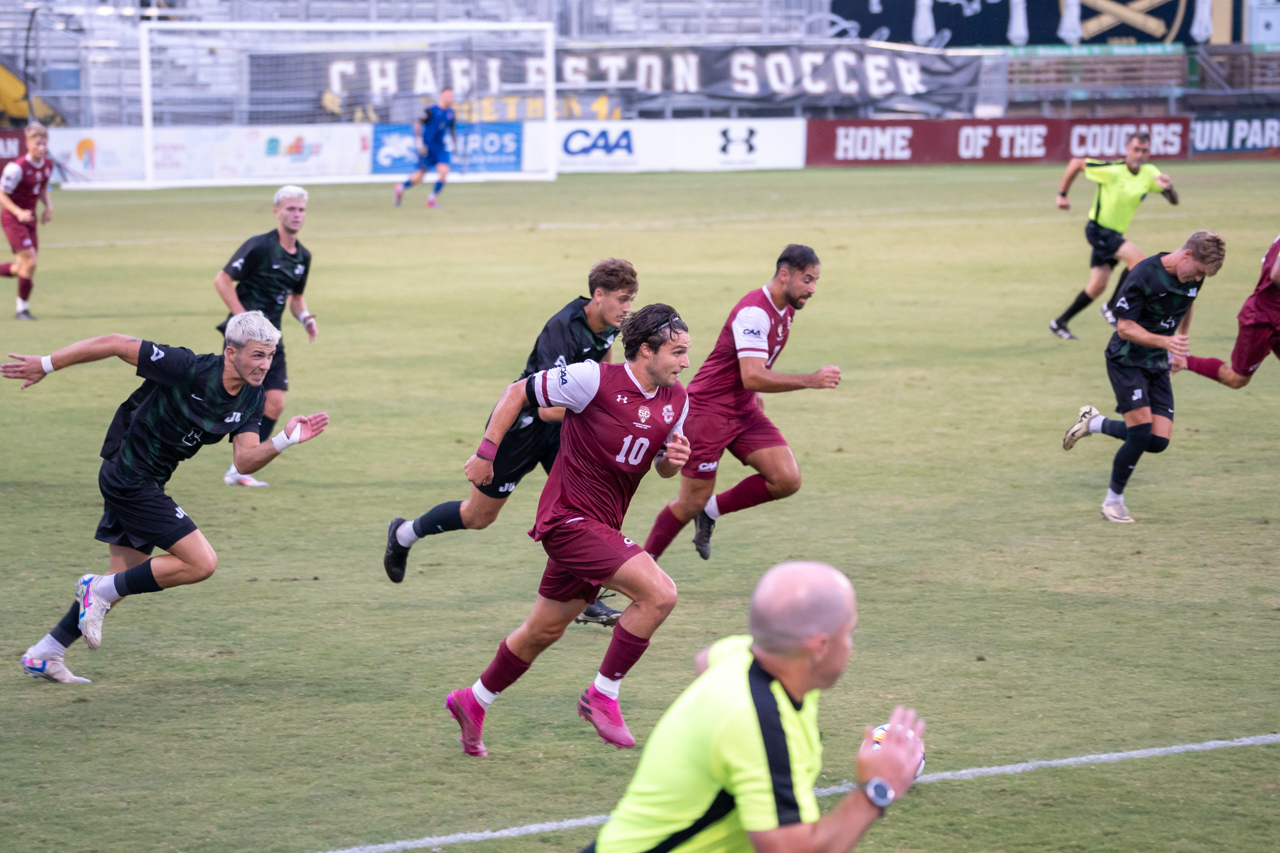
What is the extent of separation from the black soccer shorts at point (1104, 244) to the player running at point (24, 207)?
12796 millimetres

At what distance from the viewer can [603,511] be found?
5.68 meters

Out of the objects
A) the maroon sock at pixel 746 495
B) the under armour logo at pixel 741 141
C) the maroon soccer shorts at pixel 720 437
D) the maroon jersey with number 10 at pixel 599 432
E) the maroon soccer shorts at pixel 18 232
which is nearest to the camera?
the maroon jersey with number 10 at pixel 599 432

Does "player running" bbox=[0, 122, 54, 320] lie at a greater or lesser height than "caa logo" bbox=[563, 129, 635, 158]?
lesser

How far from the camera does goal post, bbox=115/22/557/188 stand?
33.7m

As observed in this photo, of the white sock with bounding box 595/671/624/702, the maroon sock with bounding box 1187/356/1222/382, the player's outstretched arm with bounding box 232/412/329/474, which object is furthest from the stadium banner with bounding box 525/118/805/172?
the white sock with bounding box 595/671/624/702

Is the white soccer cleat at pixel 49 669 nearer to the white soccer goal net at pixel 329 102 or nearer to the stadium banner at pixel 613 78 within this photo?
the white soccer goal net at pixel 329 102

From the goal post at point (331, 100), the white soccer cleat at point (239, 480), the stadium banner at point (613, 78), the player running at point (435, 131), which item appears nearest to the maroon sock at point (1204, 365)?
the white soccer cleat at point (239, 480)

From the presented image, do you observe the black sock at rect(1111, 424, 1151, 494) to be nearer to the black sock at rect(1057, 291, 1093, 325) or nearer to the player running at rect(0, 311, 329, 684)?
the player running at rect(0, 311, 329, 684)

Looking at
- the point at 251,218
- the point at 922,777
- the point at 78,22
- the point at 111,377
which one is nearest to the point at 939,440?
the point at 922,777

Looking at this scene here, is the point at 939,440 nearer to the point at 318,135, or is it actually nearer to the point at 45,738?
the point at 45,738

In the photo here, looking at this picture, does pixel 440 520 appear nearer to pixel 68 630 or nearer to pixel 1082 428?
pixel 68 630

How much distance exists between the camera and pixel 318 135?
115ft

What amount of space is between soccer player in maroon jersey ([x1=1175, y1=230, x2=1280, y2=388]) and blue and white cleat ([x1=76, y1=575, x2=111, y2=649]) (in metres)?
7.21

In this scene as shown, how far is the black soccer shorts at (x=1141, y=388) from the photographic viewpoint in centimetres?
895
